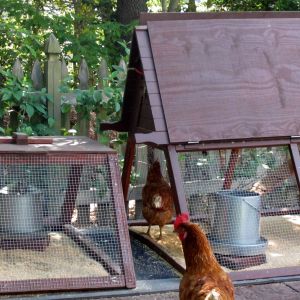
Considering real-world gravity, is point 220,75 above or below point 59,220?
above

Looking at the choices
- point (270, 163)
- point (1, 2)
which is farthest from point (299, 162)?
point (1, 2)

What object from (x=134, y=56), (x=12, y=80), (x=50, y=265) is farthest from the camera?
(x=12, y=80)

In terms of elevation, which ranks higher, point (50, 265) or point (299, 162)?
point (299, 162)

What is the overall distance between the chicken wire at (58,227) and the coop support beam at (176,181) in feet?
1.09

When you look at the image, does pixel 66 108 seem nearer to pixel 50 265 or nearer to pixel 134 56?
pixel 134 56

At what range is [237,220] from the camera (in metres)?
3.85

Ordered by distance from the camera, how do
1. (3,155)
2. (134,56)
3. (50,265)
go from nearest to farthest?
1. (3,155)
2. (50,265)
3. (134,56)

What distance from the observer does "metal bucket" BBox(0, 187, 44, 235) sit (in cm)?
378

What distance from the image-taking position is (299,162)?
3.78 meters

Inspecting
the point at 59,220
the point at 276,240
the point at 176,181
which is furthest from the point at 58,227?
the point at 276,240

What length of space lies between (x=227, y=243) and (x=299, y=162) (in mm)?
692

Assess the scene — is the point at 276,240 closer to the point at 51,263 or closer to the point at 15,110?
the point at 51,263

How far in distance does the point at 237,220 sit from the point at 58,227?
3.92 ft

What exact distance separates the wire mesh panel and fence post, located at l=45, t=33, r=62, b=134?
3.73 feet
